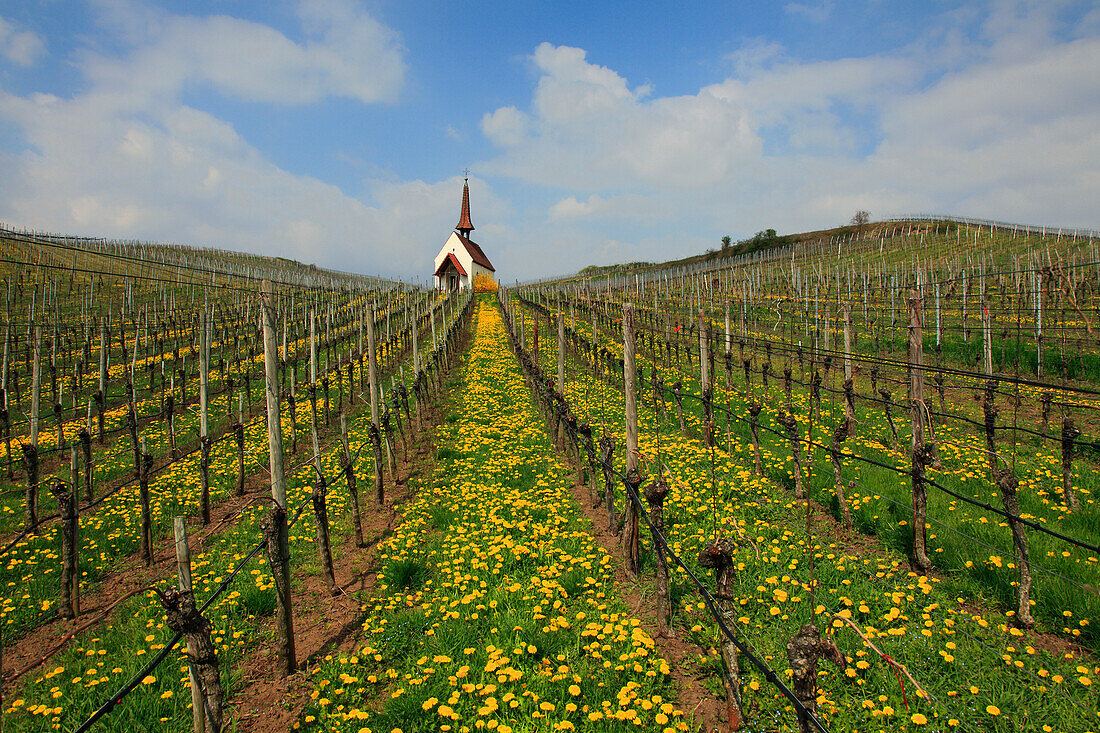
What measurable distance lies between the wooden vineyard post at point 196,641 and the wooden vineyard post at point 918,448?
6.88 metres

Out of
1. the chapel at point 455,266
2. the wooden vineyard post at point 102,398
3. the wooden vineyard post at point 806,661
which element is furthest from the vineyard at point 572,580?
the chapel at point 455,266

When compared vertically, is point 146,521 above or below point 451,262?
below

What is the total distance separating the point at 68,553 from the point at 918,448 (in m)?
9.89

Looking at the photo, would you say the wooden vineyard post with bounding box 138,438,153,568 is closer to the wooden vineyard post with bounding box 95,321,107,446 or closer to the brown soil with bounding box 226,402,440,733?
the brown soil with bounding box 226,402,440,733

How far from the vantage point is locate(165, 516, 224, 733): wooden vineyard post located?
12.1 ft

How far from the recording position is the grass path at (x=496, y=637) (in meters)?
4.10

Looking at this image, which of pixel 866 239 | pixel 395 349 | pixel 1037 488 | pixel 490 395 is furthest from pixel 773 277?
pixel 1037 488

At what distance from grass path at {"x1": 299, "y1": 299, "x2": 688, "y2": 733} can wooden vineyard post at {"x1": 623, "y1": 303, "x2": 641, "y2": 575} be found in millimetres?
362

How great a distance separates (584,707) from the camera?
13.5 feet

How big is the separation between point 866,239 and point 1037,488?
7107 centimetres

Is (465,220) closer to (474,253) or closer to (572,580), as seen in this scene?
(474,253)

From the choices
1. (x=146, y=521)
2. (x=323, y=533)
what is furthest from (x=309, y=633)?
(x=146, y=521)

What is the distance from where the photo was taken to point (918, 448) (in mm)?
6109

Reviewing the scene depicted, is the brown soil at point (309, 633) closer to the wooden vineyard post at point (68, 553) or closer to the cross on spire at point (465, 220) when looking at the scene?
the wooden vineyard post at point (68, 553)
